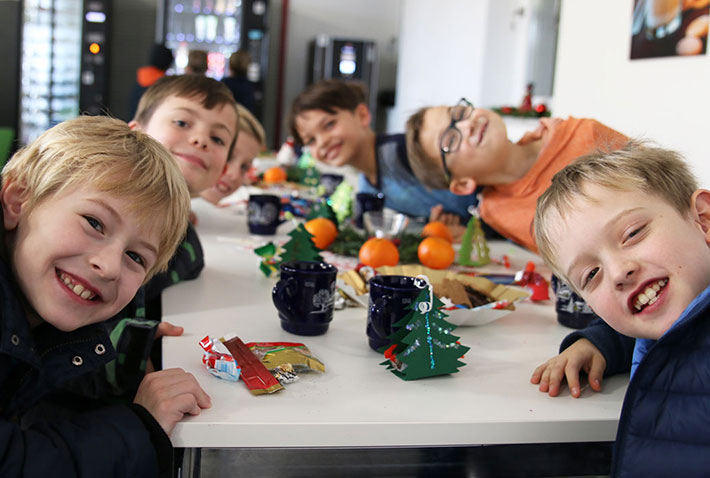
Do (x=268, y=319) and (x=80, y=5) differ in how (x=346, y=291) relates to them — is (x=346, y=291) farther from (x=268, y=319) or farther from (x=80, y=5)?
(x=80, y=5)

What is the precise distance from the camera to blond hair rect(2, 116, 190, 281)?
100cm

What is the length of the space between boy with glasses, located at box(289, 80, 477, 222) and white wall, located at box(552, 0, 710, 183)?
2.25 feet

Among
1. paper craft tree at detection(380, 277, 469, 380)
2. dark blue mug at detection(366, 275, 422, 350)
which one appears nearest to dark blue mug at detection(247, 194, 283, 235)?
dark blue mug at detection(366, 275, 422, 350)

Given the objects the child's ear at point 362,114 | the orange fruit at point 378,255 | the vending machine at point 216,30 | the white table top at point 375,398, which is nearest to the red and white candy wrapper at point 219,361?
the white table top at point 375,398

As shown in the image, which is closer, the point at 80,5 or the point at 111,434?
the point at 111,434

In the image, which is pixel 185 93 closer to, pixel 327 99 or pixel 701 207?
pixel 327 99

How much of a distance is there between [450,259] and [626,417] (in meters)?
0.87

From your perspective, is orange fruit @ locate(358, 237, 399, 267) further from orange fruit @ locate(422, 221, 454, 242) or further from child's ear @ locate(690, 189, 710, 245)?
child's ear @ locate(690, 189, 710, 245)

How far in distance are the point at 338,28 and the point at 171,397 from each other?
7840 millimetres

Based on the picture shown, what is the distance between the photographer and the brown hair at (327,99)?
2.61 metres

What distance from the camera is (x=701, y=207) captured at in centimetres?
101

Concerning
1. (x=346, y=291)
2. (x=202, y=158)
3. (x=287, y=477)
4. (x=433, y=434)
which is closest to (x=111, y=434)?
(x=287, y=477)

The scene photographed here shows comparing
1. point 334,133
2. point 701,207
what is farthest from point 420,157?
point 701,207

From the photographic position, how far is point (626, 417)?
0.90m
